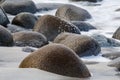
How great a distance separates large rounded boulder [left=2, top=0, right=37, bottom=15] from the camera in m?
11.1

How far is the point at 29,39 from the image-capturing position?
7090 millimetres

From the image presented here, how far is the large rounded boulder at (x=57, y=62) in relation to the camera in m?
4.63

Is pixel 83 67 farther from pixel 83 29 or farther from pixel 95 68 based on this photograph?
pixel 83 29

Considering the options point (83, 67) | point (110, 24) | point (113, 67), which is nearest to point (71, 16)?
point (110, 24)

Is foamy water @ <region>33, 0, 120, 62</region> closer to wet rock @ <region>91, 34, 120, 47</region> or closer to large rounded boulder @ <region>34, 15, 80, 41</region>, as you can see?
large rounded boulder @ <region>34, 15, 80, 41</region>

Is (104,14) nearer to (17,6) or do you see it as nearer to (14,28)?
(17,6)

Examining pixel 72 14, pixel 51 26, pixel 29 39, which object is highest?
pixel 29 39

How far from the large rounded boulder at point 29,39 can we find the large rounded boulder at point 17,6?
13.0 ft

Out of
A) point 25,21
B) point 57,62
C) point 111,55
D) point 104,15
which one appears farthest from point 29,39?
point 104,15

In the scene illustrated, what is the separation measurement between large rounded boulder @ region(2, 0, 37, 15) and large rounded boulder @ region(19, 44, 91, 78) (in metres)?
6.45

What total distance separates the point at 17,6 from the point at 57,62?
22.3 ft

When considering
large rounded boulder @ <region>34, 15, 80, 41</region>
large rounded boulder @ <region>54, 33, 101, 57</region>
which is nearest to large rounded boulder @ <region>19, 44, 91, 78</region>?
large rounded boulder @ <region>54, 33, 101, 57</region>

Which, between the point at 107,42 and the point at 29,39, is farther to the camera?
the point at 107,42

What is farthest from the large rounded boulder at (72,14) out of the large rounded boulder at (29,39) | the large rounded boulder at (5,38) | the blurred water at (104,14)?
the large rounded boulder at (5,38)
